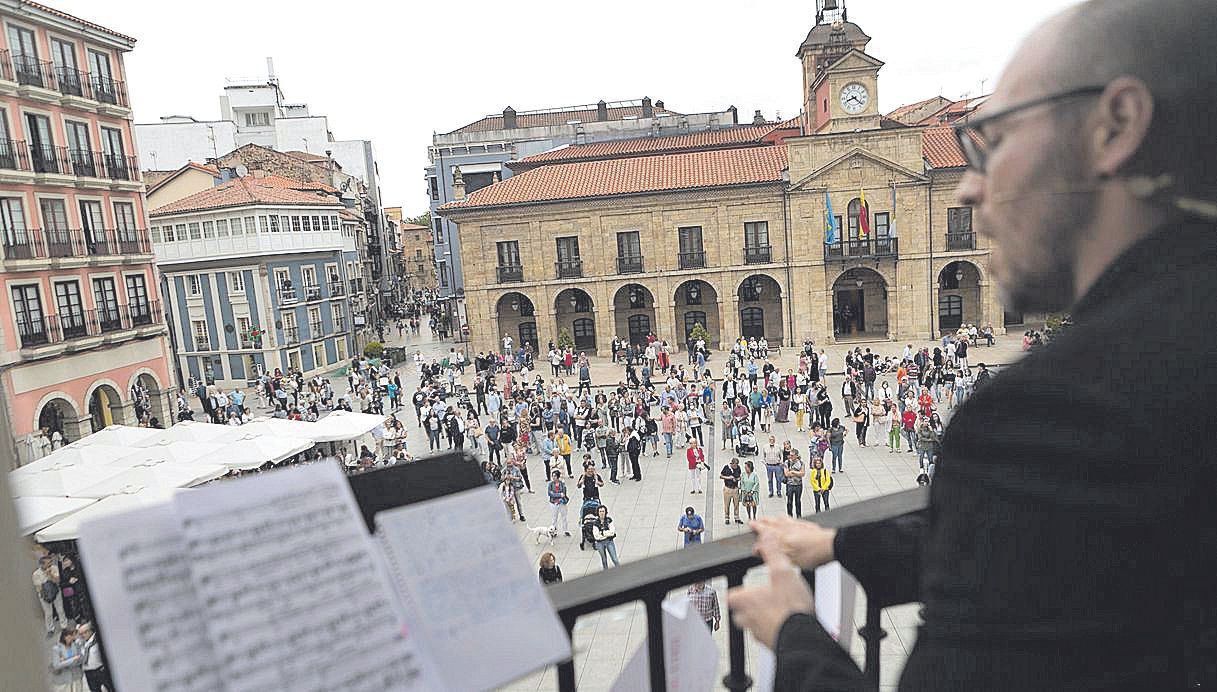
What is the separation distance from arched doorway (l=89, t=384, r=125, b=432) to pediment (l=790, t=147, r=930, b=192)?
28902mm

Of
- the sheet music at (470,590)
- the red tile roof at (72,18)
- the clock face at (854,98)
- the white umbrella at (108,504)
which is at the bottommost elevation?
the white umbrella at (108,504)

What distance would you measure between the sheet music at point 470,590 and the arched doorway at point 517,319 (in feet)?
127

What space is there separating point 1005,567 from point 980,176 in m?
0.68

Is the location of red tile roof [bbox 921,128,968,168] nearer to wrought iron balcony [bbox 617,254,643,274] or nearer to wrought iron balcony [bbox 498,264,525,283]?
wrought iron balcony [bbox 617,254,643,274]

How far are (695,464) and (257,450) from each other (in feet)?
27.2

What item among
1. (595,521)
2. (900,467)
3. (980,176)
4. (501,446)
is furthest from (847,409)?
(980,176)

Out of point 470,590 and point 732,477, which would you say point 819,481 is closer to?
point 732,477

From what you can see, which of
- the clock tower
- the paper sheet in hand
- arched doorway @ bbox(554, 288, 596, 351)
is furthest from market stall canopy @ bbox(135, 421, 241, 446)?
the clock tower

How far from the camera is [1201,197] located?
1.06 m

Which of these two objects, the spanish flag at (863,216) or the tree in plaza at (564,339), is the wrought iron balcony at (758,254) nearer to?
the spanish flag at (863,216)

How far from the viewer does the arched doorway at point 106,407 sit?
81.1ft

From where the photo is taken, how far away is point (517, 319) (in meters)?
40.2

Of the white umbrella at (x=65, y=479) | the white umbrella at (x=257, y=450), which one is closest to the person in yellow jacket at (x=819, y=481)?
the white umbrella at (x=257, y=450)

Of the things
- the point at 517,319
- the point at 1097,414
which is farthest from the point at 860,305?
the point at 1097,414
